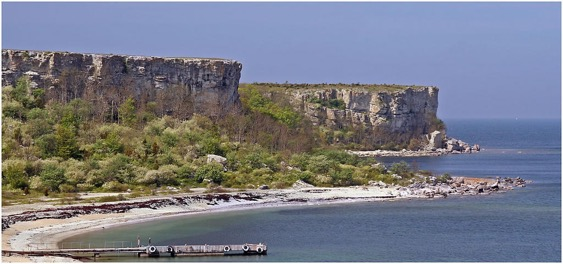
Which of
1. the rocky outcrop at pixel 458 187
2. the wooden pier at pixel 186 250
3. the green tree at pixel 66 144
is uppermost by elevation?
the green tree at pixel 66 144

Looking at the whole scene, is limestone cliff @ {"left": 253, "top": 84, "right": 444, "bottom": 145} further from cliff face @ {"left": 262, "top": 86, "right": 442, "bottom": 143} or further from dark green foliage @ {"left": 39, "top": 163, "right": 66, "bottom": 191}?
dark green foliage @ {"left": 39, "top": 163, "right": 66, "bottom": 191}

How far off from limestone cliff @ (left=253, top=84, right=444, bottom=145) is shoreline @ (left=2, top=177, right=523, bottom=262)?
155 feet

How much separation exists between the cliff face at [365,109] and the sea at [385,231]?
176ft

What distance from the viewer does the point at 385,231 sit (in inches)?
1967

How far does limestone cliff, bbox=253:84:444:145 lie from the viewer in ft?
398

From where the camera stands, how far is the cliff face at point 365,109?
121312 mm

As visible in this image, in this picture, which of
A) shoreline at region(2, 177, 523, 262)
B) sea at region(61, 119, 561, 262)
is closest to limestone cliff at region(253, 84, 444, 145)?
shoreline at region(2, 177, 523, 262)

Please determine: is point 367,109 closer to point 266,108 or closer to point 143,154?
point 266,108

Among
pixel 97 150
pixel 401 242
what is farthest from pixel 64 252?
pixel 97 150

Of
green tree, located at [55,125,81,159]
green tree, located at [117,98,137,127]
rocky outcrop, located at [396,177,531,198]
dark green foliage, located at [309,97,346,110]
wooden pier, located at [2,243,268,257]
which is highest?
dark green foliage, located at [309,97,346,110]

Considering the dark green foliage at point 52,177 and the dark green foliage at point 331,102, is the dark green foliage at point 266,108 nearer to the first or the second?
the dark green foliage at point 331,102

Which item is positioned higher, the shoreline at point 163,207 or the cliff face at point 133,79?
the cliff face at point 133,79

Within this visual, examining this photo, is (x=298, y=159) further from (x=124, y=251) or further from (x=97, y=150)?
(x=124, y=251)

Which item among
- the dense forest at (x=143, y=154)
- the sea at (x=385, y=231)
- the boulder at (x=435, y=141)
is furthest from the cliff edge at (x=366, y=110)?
the sea at (x=385, y=231)
